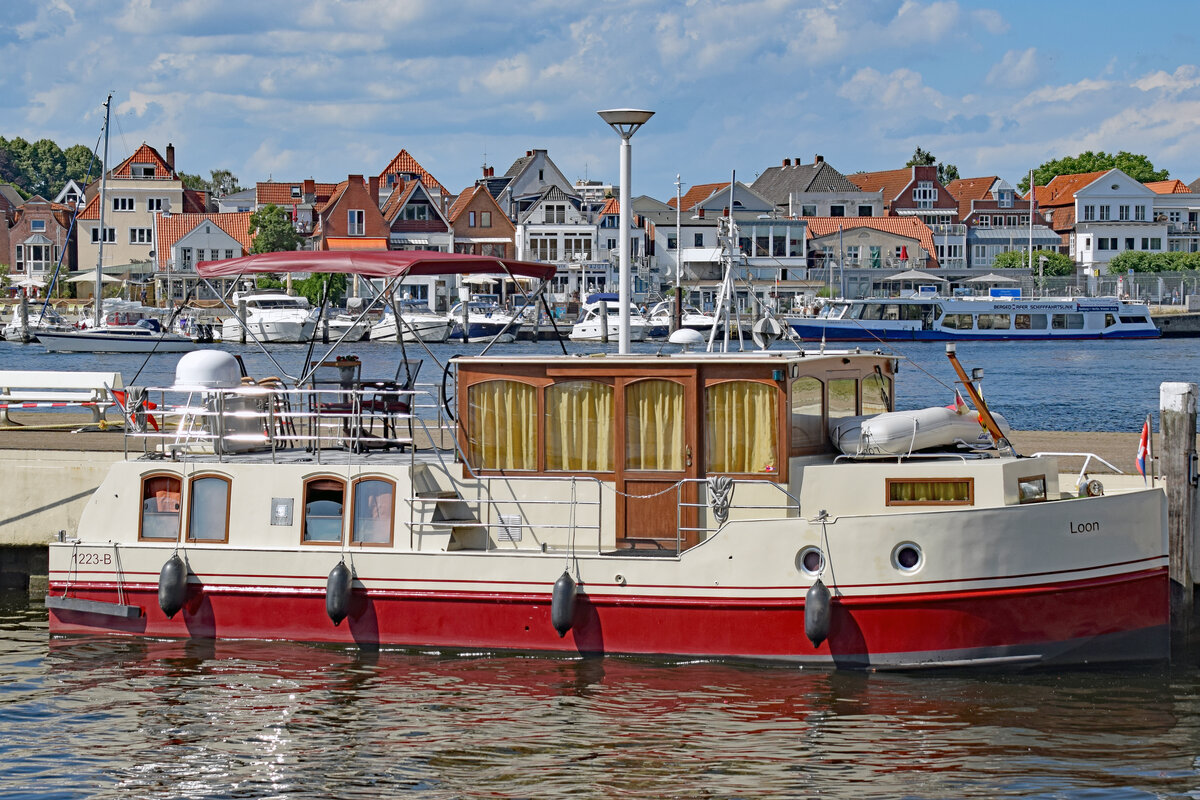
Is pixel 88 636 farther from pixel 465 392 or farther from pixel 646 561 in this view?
pixel 646 561

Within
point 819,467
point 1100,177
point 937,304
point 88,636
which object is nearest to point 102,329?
point 937,304

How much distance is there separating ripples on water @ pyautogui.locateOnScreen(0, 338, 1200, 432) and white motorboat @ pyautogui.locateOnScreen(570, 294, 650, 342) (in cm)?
113

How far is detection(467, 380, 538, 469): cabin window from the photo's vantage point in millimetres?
14961

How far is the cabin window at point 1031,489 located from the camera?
13930 millimetres

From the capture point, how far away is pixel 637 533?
14.6 meters

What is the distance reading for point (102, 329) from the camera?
74.8 metres

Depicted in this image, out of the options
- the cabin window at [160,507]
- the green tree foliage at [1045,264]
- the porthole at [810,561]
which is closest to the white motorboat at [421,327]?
the green tree foliage at [1045,264]

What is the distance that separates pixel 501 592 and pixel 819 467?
11.6 ft

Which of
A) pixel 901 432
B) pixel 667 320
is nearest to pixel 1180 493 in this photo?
pixel 901 432

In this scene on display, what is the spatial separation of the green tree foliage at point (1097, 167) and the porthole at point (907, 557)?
442 ft

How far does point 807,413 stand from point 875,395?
4.50 feet

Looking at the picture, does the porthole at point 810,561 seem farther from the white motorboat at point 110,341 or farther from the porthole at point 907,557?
the white motorboat at point 110,341

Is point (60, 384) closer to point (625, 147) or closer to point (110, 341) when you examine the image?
point (625, 147)

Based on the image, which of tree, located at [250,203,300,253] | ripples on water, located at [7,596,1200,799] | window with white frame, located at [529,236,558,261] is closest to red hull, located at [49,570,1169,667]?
ripples on water, located at [7,596,1200,799]
